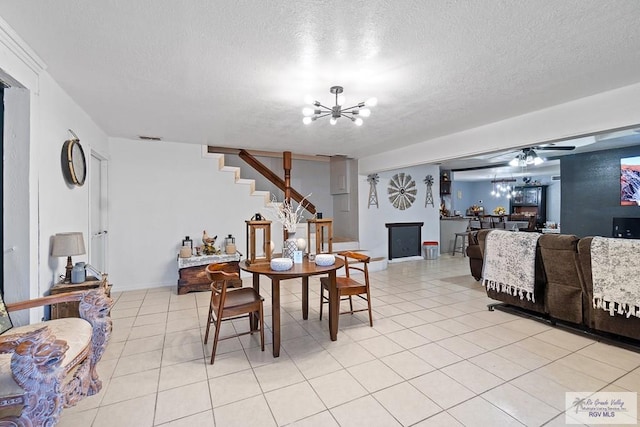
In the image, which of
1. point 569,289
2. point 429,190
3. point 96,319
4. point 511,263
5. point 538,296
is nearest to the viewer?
point 96,319

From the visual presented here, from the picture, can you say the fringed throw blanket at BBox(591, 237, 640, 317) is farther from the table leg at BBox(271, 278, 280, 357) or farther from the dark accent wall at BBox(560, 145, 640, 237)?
the dark accent wall at BBox(560, 145, 640, 237)

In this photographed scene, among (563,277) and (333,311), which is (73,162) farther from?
(563,277)

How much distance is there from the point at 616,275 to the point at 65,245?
4758 mm

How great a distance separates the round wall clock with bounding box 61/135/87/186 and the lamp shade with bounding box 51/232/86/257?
2.11ft

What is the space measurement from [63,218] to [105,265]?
2190 mm

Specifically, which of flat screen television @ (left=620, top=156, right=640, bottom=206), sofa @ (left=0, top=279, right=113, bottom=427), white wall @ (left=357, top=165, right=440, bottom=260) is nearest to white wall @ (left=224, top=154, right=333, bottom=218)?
white wall @ (left=357, top=165, right=440, bottom=260)

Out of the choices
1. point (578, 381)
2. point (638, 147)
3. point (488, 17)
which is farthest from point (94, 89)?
point (638, 147)

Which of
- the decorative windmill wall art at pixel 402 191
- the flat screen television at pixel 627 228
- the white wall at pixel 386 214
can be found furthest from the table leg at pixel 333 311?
the flat screen television at pixel 627 228

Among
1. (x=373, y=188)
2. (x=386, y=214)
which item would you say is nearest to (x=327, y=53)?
(x=373, y=188)

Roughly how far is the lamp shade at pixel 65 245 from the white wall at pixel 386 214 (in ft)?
16.7

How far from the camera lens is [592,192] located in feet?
19.2

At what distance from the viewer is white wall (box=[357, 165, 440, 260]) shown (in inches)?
262

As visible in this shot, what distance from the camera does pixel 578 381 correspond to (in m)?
2.13

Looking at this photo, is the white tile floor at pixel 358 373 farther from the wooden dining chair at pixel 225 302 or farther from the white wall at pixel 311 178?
the white wall at pixel 311 178
